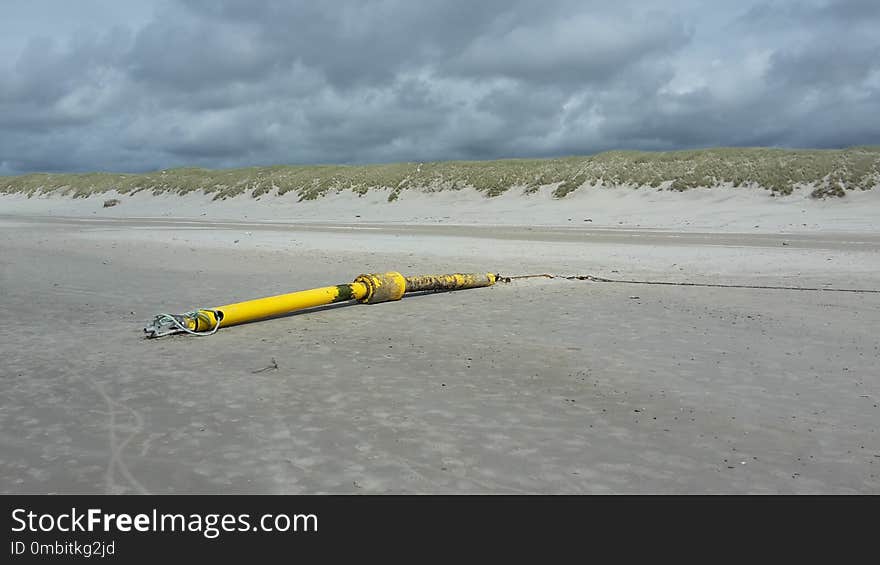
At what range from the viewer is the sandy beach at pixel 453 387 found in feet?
10.9

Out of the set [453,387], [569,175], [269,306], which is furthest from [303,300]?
[569,175]

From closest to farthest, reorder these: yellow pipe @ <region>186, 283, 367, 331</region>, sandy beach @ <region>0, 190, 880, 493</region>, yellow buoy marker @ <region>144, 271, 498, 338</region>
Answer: sandy beach @ <region>0, 190, 880, 493</region> → yellow buoy marker @ <region>144, 271, 498, 338</region> → yellow pipe @ <region>186, 283, 367, 331</region>

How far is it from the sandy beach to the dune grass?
1811cm

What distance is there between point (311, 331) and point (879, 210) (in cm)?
2288

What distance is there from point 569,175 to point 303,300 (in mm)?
29181

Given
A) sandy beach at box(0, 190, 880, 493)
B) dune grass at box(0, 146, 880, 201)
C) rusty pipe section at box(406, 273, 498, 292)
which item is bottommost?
sandy beach at box(0, 190, 880, 493)

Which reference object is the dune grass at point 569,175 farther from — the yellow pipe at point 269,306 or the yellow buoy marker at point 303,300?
the yellow pipe at point 269,306

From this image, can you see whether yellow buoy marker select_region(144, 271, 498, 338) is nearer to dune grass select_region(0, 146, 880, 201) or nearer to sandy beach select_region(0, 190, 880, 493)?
sandy beach select_region(0, 190, 880, 493)

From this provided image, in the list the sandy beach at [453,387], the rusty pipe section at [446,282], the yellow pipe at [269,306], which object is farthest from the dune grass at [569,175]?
the yellow pipe at [269,306]

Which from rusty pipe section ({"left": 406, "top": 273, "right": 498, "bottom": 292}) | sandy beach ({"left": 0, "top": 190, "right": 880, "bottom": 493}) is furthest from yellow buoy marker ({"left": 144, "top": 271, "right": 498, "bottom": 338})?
sandy beach ({"left": 0, "top": 190, "right": 880, "bottom": 493})

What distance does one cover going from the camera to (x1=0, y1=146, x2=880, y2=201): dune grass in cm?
2769

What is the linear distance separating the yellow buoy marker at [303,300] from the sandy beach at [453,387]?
17 cm
